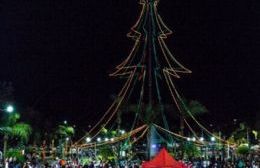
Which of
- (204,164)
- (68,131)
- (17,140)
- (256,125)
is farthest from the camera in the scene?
(68,131)

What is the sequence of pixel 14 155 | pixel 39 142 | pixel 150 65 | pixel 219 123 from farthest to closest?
1. pixel 219 123
2. pixel 39 142
3. pixel 14 155
4. pixel 150 65

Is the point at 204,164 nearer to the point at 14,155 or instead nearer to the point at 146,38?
the point at 146,38

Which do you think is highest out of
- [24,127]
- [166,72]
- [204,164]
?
[166,72]

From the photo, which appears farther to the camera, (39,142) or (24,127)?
(39,142)

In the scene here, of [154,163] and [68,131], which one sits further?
[68,131]

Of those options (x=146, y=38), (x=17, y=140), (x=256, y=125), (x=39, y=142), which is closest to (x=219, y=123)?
(x=256, y=125)

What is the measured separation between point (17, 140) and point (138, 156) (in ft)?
55.5

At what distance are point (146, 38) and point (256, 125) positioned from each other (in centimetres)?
4586

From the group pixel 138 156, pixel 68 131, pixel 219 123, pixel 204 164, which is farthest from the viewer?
pixel 219 123

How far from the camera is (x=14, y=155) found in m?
41.9

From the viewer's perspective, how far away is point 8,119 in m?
43.6

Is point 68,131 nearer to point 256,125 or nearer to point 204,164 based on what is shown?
point 256,125

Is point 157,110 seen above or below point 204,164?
above

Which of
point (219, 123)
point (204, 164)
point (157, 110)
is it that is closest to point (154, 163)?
point (204, 164)
